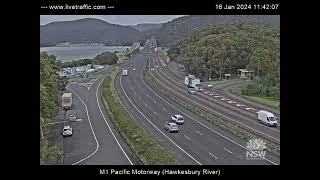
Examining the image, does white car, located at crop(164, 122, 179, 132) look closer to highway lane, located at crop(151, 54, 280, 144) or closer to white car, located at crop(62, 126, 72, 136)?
highway lane, located at crop(151, 54, 280, 144)

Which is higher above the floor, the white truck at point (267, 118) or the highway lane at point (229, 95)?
the highway lane at point (229, 95)

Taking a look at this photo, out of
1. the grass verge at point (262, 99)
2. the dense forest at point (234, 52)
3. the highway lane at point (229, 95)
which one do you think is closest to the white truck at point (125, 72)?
the highway lane at point (229, 95)

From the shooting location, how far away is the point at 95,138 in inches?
203

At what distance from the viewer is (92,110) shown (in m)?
5.43

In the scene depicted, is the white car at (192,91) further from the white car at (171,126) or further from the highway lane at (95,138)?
the highway lane at (95,138)

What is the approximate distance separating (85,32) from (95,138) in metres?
1.10

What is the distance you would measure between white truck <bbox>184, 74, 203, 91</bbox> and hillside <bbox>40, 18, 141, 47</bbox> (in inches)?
30.6

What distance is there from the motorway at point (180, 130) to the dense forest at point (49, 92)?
0.74 m

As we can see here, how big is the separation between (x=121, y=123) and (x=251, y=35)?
6.15ft

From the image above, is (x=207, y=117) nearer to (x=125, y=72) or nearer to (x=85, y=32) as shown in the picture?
(x=125, y=72)

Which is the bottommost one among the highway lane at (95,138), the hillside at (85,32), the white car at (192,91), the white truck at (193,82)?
the highway lane at (95,138)

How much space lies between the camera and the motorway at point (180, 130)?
4672 mm
